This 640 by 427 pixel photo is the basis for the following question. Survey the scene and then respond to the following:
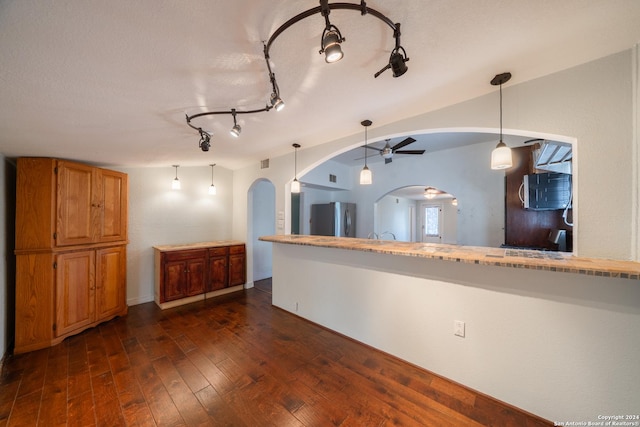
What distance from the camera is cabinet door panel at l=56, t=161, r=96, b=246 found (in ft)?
8.39

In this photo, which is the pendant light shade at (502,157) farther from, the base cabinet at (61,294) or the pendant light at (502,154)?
the base cabinet at (61,294)

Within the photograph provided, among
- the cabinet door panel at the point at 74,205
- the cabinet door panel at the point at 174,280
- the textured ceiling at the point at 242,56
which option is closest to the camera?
the textured ceiling at the point at 242,56

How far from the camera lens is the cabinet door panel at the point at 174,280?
11.6 ft

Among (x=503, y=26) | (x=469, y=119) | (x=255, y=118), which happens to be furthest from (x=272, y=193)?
(x=503, y=26)

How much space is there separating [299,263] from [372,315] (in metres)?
1.20

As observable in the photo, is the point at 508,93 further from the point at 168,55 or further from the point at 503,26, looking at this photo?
the point at 168,55

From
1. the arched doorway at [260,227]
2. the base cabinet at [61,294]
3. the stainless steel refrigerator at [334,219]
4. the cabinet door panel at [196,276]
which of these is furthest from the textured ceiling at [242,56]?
the stainless steel refrigerator at [334,219]

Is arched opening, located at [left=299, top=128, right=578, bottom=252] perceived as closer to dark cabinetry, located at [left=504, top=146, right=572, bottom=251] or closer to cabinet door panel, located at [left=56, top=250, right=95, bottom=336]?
dark cabinetry, located at [left=504, top=146, right=572, bottom=251]

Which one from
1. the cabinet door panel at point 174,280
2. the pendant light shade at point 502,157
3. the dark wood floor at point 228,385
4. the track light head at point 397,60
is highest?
the track light head at point 397,60

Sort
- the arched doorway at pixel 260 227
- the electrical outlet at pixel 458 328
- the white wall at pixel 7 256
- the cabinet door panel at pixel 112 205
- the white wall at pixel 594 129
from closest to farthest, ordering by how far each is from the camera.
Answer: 1. the white wall at pixel 594 129
2. the electrical outlet at pixel 458 328
3. the white wall at pixel 7 256
4. the cabinet door panel at pixel 112 205
5. the arched doorway at pixel 260 227

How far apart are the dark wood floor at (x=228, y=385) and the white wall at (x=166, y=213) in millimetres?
1132

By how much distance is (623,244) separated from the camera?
4.73 feet

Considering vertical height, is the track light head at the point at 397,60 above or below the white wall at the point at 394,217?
above

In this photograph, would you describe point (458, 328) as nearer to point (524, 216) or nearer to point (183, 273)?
point (524, 216)
